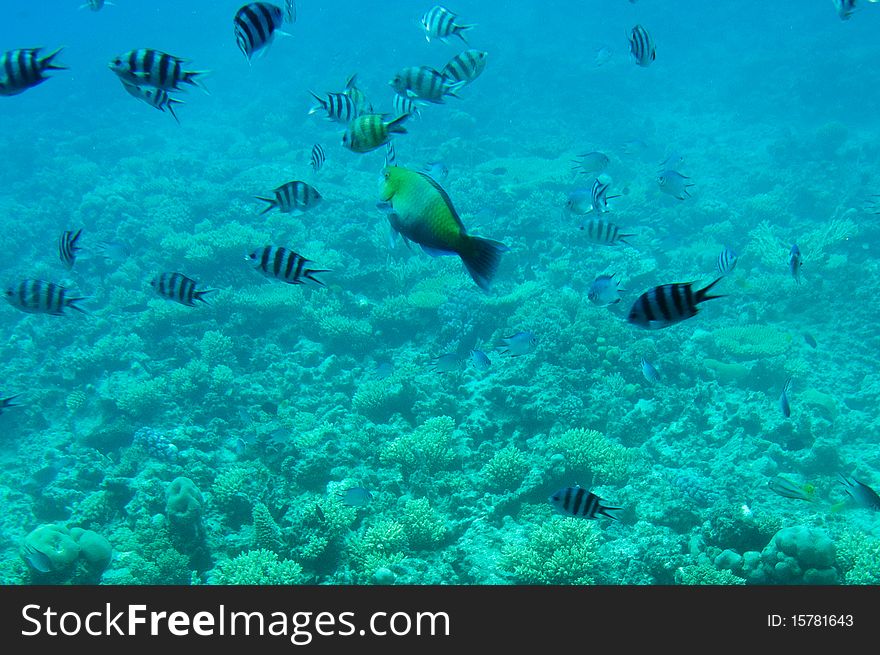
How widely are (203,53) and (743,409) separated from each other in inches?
2846

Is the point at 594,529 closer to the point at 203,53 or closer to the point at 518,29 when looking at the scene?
the point at 518,29

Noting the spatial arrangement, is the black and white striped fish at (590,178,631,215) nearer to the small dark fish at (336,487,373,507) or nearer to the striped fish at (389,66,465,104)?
the striped fish at (389,66,465,104)

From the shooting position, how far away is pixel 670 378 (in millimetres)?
8984

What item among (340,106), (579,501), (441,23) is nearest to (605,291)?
(579,501)

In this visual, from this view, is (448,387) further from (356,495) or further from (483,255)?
(483,255)

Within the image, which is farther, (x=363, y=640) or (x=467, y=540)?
(x=467, y=540)

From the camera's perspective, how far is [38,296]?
4.93 meters

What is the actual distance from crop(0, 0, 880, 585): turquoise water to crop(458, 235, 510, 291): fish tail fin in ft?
0.59

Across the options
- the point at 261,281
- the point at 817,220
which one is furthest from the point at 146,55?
the point at 817,220

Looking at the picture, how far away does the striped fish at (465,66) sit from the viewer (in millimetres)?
6188

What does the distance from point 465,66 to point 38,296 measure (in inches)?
225

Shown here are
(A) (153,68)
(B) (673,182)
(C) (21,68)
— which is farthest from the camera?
(B) (673,182)

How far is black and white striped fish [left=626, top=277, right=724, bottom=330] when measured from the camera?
279cm

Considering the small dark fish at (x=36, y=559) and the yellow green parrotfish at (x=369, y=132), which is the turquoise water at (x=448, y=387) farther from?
the yellow green parrotfish at (x=369, y=132)
